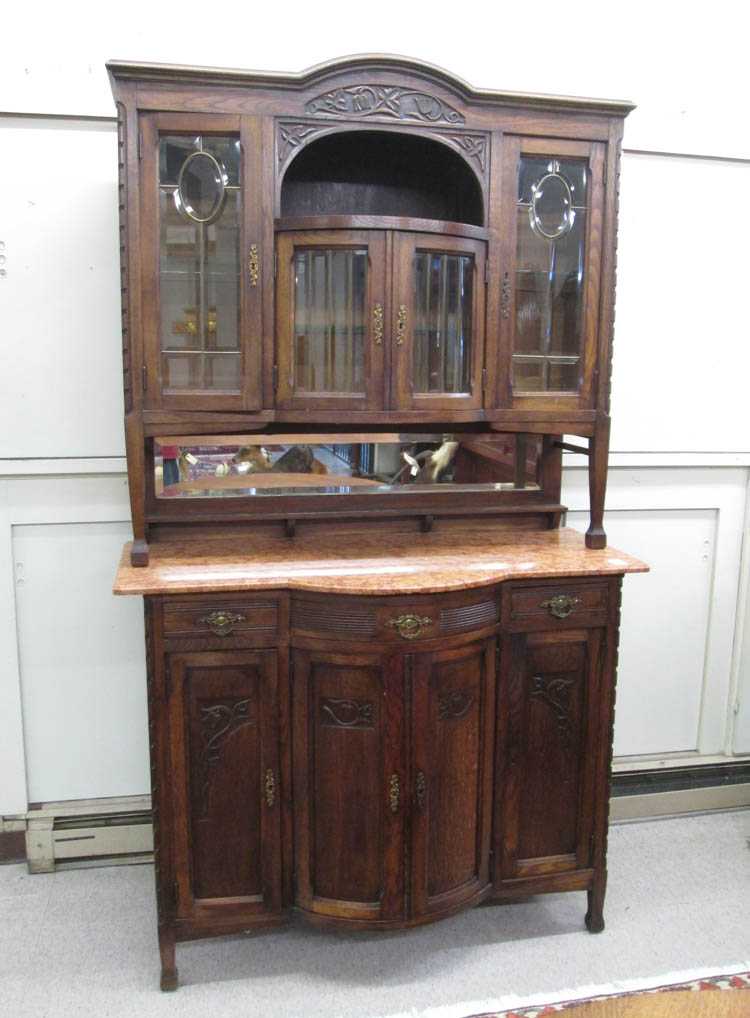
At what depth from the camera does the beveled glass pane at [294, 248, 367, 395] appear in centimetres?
198

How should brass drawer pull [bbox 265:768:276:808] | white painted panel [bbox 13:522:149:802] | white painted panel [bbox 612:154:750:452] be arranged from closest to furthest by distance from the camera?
brass drawer pull [bbox 265:768:276:808]
white painted panel [bbox 13:522:149:802]
white painted panel [bbox 612:154:750:452]

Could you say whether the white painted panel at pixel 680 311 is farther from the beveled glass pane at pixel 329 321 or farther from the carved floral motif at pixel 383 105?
the beveled glass pane at pixel 329 321

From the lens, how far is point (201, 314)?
197 centimetres

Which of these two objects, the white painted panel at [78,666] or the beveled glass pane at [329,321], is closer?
the beveled glass pane at [329,321]

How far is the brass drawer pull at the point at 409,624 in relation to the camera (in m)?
1.90

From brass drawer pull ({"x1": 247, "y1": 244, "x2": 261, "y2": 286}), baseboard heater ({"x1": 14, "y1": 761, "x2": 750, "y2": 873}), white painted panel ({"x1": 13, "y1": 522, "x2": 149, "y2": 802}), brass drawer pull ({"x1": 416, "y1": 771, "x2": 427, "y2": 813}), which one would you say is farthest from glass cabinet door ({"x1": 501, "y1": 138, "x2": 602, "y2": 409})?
baseboard heater ({"x1": 14, "y1": 761, "x2": 750, "y2": 873})

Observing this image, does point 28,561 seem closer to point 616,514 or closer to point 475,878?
point 475,878

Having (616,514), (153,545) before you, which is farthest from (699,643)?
(153,545)

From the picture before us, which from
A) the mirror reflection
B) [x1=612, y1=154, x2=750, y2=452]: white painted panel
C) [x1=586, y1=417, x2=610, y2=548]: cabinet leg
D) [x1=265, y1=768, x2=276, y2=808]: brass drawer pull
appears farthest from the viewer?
[x1=612, y1=154, x2=750, y2=452]: white painted panel

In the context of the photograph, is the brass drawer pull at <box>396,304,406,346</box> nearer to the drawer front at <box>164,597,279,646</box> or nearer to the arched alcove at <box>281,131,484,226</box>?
the arched alcove at <box>281,131,484,226</box>

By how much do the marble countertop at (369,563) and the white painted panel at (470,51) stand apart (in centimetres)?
116

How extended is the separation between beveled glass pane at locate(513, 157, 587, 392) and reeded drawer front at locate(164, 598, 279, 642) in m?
0.82

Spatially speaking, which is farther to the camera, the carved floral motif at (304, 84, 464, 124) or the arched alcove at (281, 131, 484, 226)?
the arched alcove at (281, 131, 484, 226)

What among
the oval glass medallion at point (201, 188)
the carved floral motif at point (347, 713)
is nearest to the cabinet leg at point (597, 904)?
the carved floral motif at point (347, 713)
